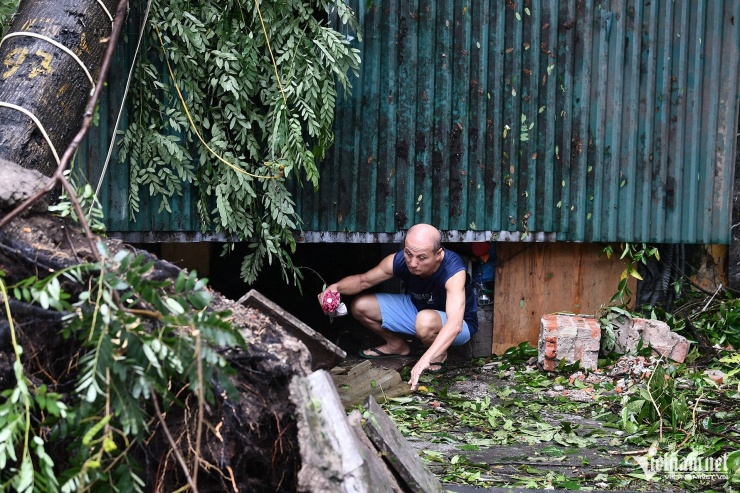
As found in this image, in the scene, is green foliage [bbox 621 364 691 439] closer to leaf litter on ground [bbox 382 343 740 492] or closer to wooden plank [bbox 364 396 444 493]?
leaf litter on ground [bbox 382 343 740 492]

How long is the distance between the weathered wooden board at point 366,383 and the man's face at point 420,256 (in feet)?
2.62

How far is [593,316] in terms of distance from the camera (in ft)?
23.2

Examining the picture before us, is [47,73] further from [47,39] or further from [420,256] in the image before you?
[420,256]

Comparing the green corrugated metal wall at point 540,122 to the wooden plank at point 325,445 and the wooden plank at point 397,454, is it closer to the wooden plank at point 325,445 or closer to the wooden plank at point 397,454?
the wooden plank at point 397,454

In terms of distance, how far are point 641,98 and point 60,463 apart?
5.62 meters

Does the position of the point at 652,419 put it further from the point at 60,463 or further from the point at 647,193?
the point at 60,463

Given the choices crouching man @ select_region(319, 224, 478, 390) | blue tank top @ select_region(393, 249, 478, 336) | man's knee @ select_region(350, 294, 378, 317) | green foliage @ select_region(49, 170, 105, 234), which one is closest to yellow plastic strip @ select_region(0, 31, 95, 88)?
green foliage @ select_region(49, 170, 105, 234)

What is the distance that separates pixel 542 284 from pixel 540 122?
1.36 meters

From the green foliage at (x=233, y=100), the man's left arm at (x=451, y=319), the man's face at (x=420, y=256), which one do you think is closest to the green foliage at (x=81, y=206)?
the green foliage at (x=233, y=100)

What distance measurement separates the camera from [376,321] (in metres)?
7.04

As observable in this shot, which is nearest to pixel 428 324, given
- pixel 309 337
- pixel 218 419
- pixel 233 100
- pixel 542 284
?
pixel 542 284

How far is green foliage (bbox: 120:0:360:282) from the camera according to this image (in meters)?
5.78

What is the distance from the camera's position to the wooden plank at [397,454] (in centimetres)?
346

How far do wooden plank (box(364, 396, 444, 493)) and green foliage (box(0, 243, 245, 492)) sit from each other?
1.08 m
